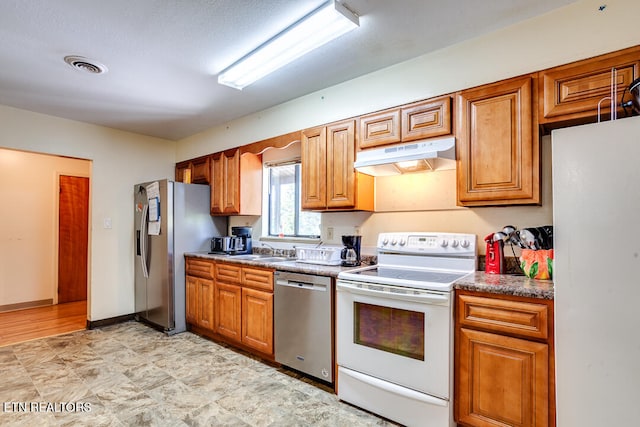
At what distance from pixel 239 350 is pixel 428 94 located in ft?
9.08

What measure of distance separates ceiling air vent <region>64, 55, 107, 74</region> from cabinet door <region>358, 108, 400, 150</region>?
6.71 ft

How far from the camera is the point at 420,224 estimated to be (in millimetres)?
2639

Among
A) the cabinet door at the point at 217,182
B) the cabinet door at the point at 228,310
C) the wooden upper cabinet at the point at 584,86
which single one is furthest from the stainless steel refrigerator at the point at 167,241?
the wooden upper cabinet at the point at 584,86

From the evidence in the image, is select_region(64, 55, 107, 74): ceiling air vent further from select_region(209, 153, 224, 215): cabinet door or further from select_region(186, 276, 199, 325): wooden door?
select_region(186, 276, 199, 325): wooden door

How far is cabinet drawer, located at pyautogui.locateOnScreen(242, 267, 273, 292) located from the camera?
288 centimetres

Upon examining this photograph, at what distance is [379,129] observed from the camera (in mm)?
2592

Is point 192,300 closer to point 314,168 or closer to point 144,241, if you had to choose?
point 144,241

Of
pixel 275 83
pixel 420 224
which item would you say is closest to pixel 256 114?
pixel 275 83

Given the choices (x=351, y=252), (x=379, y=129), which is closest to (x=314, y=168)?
(x=379, y=129)

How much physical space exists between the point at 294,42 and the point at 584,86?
5.51 feet

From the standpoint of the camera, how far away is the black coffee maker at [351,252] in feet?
8.93

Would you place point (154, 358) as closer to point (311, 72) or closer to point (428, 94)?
point (311, 72)

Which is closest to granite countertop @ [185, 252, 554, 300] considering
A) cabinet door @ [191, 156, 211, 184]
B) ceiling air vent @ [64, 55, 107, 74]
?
ceiling air vent @ [64, 55, 107, 74]

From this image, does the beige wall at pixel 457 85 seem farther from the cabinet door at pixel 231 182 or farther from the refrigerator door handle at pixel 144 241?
the refrigerator door handle at pixel 144 241
